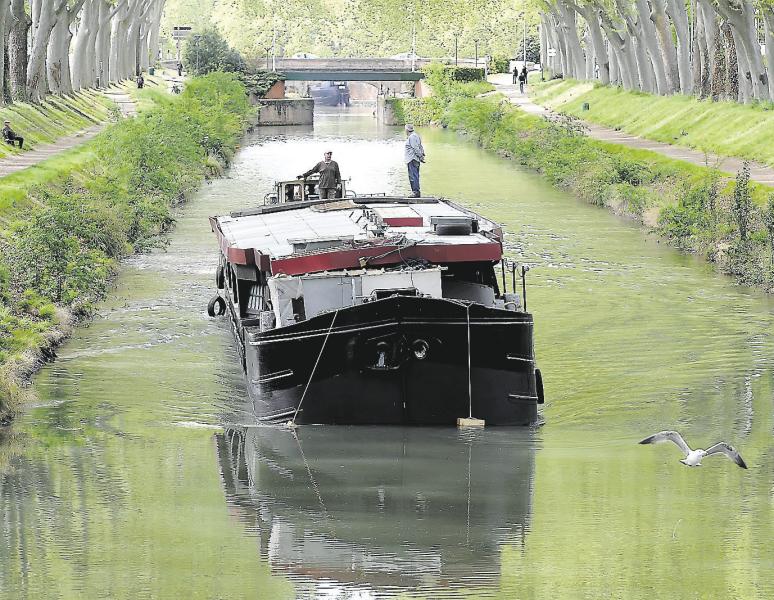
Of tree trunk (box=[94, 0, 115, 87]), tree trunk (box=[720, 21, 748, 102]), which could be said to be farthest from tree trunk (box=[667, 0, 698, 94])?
tree trunk (box=[94, 0, 115, 87])

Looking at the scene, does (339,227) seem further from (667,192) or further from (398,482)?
(667,192)

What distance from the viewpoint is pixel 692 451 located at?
17.1 m

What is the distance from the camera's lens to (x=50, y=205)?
1179 inches

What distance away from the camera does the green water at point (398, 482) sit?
13.7 metres

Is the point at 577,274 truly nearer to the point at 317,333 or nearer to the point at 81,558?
the point at 317,333

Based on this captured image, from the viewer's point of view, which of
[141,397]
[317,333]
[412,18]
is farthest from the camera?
[412,18]

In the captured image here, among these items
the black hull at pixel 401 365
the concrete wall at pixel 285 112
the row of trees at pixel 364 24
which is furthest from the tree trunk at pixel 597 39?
the black hull at pixel 401 365

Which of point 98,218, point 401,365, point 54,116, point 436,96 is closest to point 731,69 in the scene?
point 54,116

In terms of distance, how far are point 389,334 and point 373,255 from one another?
1.83 m

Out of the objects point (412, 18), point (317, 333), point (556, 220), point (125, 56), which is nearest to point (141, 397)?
point (317, 333)

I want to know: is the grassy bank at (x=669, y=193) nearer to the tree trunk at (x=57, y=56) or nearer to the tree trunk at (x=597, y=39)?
the tree trunk at (x=597, y=39)

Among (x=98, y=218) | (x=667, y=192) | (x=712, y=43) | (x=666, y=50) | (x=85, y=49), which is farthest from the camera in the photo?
(x=85, y=49)

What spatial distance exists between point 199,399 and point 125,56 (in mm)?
73213

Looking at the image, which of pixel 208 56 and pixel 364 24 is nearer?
pixel 208 56
